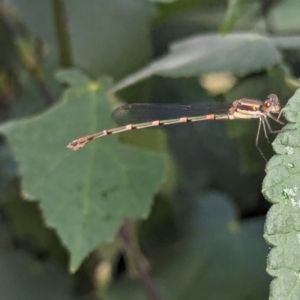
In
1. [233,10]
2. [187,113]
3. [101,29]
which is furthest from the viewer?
[101,29]

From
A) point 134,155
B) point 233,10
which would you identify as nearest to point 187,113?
point 134,155

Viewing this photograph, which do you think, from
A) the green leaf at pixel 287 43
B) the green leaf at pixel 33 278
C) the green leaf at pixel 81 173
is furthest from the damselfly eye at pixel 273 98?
the green leaf at pixel 33 278

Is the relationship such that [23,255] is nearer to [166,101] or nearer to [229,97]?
[166,101]

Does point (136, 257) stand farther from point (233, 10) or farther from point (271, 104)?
point (233, 10)

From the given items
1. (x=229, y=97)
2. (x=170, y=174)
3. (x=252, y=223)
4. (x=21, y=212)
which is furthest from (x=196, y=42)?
(x=21, y=212)

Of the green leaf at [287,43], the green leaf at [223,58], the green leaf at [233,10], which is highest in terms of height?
the green leaf at [233,10]

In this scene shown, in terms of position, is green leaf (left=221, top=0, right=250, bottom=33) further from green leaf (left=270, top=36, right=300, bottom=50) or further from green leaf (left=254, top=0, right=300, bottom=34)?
green leaf (left=254, top=0, right=300, bottom=34)

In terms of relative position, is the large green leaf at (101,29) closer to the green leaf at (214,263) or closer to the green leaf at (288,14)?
the green leaf at (214,263)
